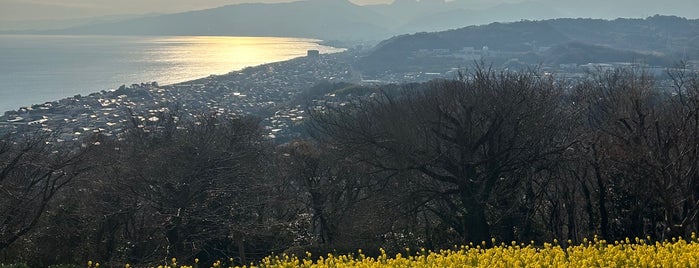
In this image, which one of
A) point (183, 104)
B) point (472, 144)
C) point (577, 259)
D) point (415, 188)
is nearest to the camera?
point (577, 259)

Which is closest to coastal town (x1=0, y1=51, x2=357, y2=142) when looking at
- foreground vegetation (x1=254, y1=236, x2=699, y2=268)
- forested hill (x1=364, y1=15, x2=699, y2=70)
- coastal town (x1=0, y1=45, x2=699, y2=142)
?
coastal town (x1=0, y1=45, x2=699, y2=142)

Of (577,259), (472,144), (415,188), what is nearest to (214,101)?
(415,188)

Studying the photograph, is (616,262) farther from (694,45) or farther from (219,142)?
(694,45)

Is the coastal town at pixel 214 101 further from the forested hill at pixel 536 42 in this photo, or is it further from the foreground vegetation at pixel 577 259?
the foreground vegetation at pixel 577 259

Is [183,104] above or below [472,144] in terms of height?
below

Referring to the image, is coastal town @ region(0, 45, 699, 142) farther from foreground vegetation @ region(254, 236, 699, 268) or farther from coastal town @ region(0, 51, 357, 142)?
foreground vegetation @ region(254, 236, 699, 268)

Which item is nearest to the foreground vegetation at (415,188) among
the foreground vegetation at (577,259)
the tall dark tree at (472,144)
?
the tall dark tree at (472,144)

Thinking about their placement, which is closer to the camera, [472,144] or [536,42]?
[472,144]

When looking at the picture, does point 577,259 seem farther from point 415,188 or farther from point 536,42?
point 536,42
